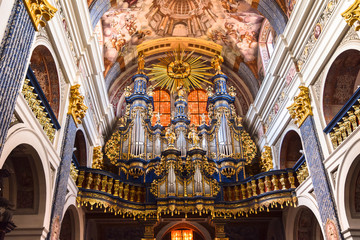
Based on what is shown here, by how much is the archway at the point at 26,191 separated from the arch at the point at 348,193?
6.35 meters

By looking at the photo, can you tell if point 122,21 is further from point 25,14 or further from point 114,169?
point 25,14

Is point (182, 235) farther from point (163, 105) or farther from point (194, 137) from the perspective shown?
point (163, 105)

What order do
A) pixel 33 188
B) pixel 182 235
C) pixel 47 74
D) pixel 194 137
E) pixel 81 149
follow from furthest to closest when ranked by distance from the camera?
pixel 182 235 → pixel 194 137 → pixel 81 149 → pixel 47 74 → pixel 33 188

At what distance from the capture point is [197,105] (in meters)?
17.2

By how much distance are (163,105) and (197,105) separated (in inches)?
65.6

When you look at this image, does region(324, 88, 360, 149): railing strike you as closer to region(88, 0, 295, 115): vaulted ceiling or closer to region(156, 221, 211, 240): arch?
region(88, 0, 295, 115): vaulted ceiling

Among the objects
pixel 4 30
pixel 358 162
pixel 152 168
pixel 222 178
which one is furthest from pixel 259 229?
pixel 4 30

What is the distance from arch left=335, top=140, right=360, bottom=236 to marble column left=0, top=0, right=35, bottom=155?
6.47 m

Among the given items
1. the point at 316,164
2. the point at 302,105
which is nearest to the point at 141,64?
the point at 302,105

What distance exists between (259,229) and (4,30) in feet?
35.9

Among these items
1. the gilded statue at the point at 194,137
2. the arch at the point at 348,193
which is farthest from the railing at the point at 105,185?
the arch at the point at 348,193

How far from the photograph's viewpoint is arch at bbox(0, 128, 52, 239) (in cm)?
714

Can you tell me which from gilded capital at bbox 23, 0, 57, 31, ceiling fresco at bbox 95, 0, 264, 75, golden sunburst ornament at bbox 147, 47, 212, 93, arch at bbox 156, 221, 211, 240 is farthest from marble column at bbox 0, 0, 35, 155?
golden sunburst ornament at bbox 147, 47, 212, 93

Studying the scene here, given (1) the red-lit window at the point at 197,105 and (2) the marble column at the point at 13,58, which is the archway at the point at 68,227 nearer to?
(2) the marble column at the point at 13,58
